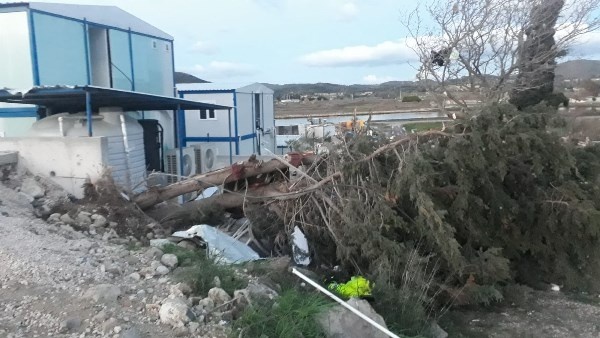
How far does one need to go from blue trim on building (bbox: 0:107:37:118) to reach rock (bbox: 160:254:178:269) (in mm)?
6769

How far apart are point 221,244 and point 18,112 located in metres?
6.24

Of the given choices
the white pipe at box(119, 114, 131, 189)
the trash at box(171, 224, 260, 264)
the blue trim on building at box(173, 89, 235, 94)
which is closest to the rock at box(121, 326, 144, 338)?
the trash at box(171, 224, 260, 264)

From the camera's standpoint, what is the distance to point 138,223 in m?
7.12

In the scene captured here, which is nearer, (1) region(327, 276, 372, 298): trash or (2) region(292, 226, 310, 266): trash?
(1) region(327, 276, 372, 298): trash

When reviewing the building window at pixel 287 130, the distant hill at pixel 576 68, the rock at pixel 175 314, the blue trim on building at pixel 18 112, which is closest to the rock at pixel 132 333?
the rock at pixel 175 314

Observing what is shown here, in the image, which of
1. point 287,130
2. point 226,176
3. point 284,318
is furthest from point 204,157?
point 287,130

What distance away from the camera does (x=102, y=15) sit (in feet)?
42.3

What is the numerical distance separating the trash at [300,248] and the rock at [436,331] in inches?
67.4

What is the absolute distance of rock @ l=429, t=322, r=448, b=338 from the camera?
606cm

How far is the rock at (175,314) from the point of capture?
4.23 m

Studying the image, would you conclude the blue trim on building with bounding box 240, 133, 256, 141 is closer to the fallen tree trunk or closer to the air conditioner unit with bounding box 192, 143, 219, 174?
the air conditioner unit with bounding box 192, 143, 219, 174

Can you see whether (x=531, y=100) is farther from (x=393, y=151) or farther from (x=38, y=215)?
(x=38, y=215)

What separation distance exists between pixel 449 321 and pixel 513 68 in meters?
14.2

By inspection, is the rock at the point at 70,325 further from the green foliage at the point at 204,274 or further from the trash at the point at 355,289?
the trash at the point at 355,289
